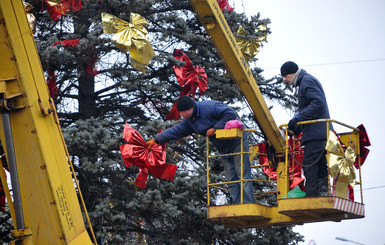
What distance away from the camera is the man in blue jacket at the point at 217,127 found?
28.5ft

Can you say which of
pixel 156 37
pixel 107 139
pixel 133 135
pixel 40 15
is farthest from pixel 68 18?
pixel 133 135

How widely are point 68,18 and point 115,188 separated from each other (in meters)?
3.64

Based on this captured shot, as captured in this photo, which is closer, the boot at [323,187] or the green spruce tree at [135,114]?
the boot at [323,187]

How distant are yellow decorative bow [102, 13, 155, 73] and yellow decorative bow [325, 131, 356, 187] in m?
3.11

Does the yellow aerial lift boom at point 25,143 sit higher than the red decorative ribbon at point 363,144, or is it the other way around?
the yellow aerial lift boom at point 25,143

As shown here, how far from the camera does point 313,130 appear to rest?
8.41 m

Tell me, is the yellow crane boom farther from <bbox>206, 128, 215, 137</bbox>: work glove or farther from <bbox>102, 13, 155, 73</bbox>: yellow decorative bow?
<bbox>102, 13, 155, 73</bbox>: yellow decorative bow

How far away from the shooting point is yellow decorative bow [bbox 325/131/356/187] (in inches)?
316

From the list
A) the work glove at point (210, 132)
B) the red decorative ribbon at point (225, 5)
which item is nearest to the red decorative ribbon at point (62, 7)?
the red decorative ribbon at point (225, 5)

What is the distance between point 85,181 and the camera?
36.3ft

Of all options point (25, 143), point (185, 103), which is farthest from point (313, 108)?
point (25, 143)

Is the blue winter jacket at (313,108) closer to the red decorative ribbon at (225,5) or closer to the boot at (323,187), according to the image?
the boot at (323,187)

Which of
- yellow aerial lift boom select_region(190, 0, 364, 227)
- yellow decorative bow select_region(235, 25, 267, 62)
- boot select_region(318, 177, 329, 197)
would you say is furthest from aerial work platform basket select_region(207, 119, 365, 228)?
yellow decorative bow select_region(235, 25, 267, 62)

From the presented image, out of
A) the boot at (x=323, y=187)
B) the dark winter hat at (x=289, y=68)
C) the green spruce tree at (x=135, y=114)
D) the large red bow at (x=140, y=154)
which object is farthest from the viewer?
the green spruce tree at (x=135, y=114)
